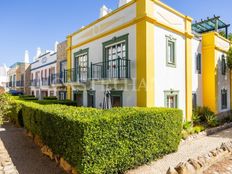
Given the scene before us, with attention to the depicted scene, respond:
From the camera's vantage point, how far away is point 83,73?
1481 cm

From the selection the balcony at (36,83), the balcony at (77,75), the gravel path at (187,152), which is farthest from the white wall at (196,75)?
the balcony at (36,83)

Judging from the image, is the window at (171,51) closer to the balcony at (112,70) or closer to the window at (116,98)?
the balcony at (112,70)

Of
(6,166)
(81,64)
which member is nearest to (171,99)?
(81,64)

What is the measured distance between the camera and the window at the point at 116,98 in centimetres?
1129

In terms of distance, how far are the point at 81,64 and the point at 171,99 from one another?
24.5ft

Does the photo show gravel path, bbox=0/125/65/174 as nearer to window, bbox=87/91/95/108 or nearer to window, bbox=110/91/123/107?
window, bbox=87/91/95/108

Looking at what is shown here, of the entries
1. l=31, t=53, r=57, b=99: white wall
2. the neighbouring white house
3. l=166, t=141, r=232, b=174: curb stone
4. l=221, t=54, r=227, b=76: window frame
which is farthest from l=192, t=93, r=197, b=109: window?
l=31, t=53, r=57, b=99: white wall

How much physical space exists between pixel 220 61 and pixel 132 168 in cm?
1338

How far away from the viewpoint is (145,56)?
972 centimetres

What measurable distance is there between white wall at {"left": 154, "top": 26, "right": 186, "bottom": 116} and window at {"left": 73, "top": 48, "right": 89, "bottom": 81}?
571cm

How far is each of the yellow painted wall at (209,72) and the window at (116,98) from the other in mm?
7858

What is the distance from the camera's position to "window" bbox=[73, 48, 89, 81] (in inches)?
573

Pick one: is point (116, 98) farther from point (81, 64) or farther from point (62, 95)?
point (62, 95)

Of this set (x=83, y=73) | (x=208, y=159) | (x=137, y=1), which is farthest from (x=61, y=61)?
(x=208, y=159)
